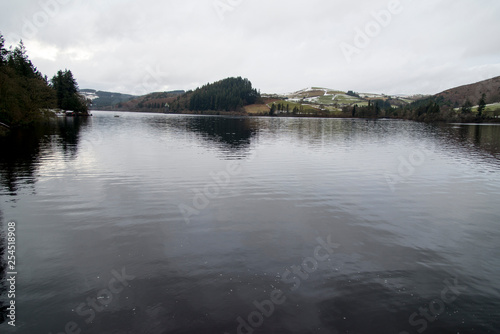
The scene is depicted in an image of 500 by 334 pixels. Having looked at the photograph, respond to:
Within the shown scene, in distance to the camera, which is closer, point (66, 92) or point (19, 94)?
point (19, 94)

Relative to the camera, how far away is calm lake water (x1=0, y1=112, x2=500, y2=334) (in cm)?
888

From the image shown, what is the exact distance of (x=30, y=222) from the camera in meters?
15.4

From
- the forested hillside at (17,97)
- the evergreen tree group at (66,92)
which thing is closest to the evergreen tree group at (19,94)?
the forested hillside at (17,97)

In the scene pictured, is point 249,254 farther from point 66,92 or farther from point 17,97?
point 66,92

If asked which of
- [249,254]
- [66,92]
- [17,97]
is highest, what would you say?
[66,92]

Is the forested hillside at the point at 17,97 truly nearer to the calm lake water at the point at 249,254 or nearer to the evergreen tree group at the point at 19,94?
the evergreen tree group at the point at 19,94

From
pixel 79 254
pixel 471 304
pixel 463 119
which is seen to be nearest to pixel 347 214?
pixel 471 304

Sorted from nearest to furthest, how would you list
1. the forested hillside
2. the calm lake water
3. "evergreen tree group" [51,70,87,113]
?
the calm lake water
the forested hillside
"evergreen tree group" [51,70,87,113]

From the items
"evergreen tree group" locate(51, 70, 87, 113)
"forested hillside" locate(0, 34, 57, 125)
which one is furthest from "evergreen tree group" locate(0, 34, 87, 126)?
"evergreen tree group" locate(51, 70, 87, 113)

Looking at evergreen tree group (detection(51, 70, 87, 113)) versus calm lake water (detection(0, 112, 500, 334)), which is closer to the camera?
calm lake water (detection(0, 112, 500, 334))

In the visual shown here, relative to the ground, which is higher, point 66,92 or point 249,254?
point 66,92

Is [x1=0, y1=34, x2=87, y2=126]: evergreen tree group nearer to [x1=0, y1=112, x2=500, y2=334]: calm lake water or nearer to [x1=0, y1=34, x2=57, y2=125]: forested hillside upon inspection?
[x1=0, y1=34, x2=57, y2=125]: forested hillside

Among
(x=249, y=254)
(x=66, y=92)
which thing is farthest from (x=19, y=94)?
(x=66, y=92)

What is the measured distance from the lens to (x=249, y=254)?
1255cm
